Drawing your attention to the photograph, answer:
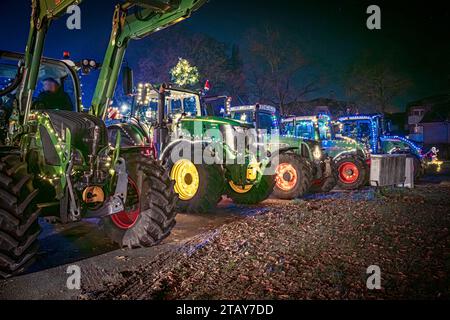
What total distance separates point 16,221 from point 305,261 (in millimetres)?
3544

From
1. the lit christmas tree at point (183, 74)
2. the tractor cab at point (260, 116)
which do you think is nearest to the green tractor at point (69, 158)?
the tractor cab at point (260, 116)

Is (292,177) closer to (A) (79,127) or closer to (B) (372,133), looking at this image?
(B) (372,133)

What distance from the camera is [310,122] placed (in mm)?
13859

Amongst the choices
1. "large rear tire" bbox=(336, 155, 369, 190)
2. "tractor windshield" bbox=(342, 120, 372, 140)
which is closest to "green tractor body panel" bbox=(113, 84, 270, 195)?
"large rear tire" bbox=(336, 155, 369, 190)

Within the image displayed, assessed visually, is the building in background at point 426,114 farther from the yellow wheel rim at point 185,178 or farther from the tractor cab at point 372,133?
the yellow wheel rim at point 185,178

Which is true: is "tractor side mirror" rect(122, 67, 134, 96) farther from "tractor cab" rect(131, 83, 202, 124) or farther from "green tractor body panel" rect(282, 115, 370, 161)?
"green tractor body panel" rect(282, 115, 370, 161)

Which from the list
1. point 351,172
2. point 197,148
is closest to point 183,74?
point 351,172

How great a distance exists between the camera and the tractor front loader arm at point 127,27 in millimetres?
5363

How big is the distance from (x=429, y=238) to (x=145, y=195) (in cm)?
451

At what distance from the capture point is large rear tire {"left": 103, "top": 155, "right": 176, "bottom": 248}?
533 cm

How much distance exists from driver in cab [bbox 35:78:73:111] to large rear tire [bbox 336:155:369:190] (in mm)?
10313

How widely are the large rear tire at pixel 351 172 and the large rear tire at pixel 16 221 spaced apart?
37.0 feet
